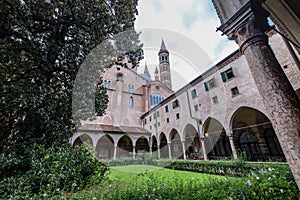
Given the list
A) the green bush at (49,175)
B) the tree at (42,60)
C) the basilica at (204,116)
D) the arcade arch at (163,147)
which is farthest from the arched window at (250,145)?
the tree at (42,60)

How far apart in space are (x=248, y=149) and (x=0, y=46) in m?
17.0

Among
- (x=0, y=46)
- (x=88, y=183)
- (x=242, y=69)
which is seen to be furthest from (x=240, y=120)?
(x=0, y=46)

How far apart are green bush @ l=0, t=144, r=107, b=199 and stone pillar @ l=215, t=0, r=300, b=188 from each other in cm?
426

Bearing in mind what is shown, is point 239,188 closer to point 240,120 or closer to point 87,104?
point 87,104

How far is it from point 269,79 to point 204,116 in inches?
479

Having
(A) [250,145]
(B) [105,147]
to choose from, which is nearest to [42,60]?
(A) [250,145]

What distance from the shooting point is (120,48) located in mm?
6543

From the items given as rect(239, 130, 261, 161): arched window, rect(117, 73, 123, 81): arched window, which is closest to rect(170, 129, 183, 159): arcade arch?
rect(239, 130, 261, 161): arched window

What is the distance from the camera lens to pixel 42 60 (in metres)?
5.06

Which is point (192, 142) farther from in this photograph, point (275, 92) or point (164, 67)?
point (164, 67)

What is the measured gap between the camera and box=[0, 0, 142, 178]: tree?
438cm

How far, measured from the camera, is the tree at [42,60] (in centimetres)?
438

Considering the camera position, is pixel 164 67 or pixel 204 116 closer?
pixel 204 116

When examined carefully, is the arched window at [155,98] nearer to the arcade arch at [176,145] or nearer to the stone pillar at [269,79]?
the arcade arch at [176,145]
